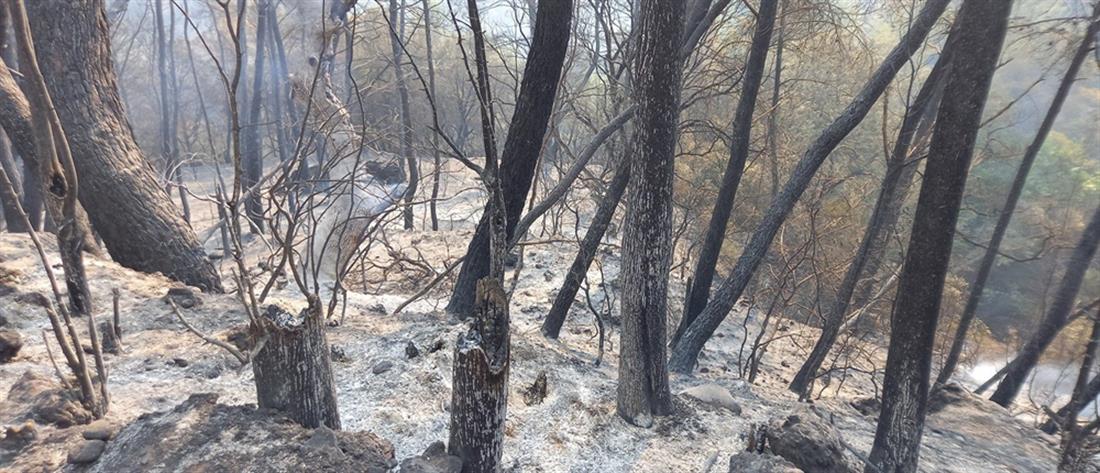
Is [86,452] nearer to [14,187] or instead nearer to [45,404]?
[45,404]

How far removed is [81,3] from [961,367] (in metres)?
11.5

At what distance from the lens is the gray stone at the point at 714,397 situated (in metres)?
3.71

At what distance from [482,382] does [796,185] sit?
11.5 ft

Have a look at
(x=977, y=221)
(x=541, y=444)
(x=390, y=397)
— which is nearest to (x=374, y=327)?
(x=390, y=397)

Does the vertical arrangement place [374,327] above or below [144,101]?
below

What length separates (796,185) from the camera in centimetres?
459

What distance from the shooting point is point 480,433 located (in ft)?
7.18

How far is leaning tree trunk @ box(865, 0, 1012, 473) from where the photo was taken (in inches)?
92.2

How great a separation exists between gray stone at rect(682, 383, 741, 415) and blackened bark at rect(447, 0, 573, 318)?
182cm

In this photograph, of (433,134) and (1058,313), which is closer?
(1058,313)

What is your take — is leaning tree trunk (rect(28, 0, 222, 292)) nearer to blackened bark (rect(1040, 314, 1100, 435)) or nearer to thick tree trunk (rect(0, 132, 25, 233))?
thick tree trunk (rect(0, 132, 25, 233))

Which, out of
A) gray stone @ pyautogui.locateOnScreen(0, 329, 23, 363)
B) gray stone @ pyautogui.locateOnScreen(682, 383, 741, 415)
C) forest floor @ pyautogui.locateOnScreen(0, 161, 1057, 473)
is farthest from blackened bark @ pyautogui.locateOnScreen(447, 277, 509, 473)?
gray stone @ pyautogui.locateOnScreen(0, 329, 23, 363)

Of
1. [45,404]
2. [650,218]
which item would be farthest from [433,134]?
[45,404]

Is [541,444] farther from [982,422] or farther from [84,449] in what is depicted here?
[982,422]
